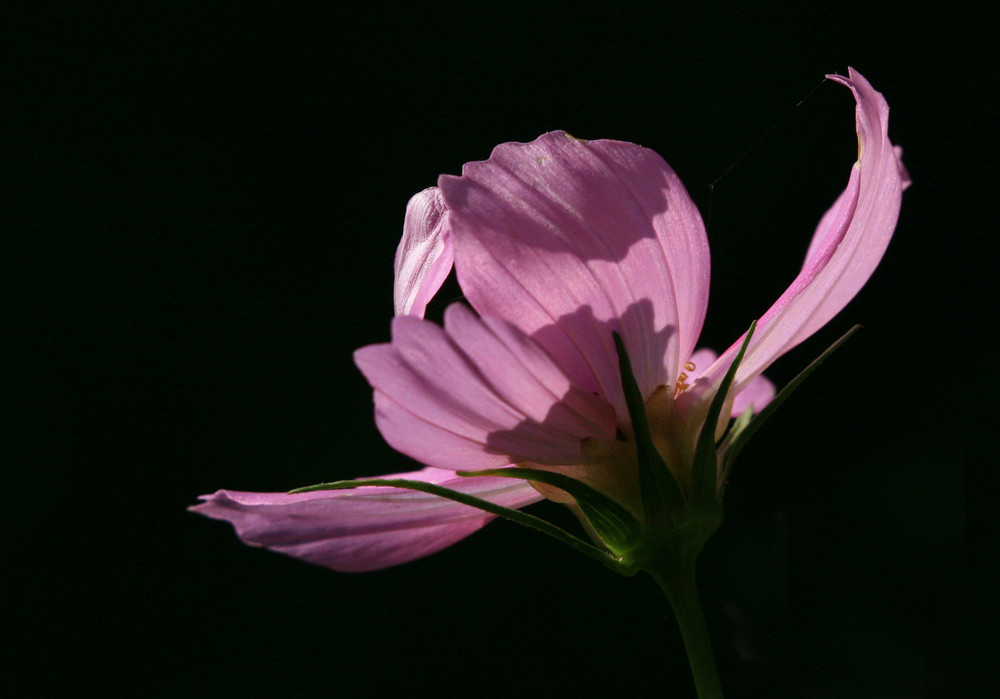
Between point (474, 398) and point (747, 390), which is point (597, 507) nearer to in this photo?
point (474, 398)

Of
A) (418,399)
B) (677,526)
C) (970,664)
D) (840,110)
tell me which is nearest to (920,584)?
(970,664)

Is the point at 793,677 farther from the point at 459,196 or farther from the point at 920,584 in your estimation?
the point at 459,196

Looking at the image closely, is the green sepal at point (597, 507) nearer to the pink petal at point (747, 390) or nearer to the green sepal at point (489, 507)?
the green sepal at point (489, 507)

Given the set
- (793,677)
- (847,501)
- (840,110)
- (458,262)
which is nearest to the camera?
(458,262)

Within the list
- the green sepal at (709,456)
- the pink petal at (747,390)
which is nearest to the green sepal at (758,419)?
the green sepal at (709,456)

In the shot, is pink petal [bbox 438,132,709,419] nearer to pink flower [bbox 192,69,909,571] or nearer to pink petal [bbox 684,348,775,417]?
pink flower [bbox 192,69,909,571]
